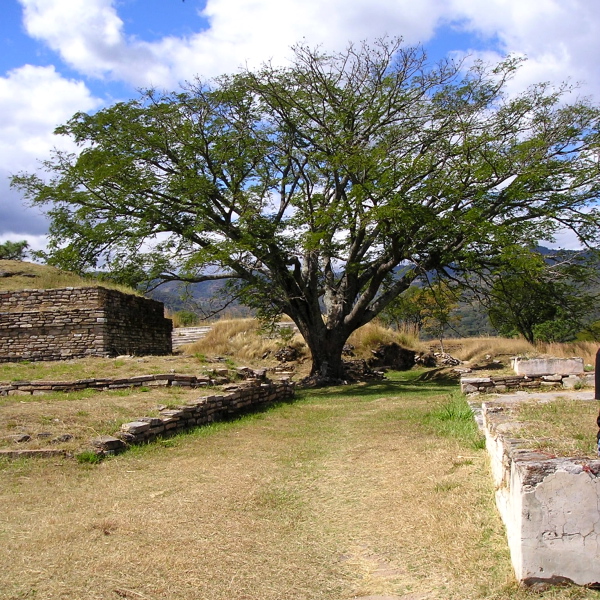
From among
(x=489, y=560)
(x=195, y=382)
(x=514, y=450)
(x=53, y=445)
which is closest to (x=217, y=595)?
(x=489, y=560)

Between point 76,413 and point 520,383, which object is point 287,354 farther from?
point 76,413

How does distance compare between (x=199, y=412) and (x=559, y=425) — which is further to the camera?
(x=199, y=412)

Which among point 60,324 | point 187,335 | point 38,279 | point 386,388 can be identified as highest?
point 38,279

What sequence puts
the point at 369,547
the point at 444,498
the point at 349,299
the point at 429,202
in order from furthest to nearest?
the point at 349,299
the point at 429,202
the point at 444,498
the point at 369,547

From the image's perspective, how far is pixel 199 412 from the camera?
370 inches

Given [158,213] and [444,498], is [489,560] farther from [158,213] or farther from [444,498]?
[158,213]

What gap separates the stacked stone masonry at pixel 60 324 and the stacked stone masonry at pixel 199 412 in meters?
5.08

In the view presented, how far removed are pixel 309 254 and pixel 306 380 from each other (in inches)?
152

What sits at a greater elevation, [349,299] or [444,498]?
[349,299]

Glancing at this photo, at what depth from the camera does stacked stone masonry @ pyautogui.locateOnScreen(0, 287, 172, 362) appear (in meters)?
15.6

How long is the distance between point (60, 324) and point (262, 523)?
12717 mm

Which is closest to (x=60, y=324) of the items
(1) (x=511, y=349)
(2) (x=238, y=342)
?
(2) (x=238, y=342)

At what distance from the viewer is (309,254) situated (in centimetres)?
1689

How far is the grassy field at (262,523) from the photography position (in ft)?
11.6
